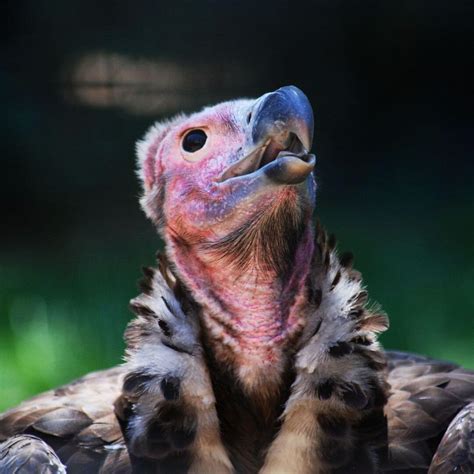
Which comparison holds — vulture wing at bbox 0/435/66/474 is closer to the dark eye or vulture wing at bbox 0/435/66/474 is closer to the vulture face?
the vulture face

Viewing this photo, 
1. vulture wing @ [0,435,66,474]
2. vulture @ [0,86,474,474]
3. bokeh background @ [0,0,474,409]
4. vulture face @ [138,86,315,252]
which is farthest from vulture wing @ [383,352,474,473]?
bokeh background @ [0,0,474,409]

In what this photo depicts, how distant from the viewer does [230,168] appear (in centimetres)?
124

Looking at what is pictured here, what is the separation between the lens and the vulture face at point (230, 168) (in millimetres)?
1136

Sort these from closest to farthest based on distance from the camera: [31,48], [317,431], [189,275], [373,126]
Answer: [317,431], [189,275], [31,48], [373,126]

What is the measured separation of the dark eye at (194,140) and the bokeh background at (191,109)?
58 cm

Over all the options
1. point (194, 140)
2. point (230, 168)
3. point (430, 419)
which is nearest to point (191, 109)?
point (194, 140)

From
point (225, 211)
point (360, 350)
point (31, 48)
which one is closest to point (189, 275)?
point (225, 211)

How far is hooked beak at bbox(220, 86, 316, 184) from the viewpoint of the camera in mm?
1112

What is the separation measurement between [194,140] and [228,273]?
7.5 inches

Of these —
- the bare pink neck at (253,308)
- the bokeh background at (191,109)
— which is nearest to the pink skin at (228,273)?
the bare pink neck at (253,308)

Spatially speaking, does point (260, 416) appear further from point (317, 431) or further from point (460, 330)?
point (460, 330)

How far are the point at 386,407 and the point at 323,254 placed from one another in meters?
0.23

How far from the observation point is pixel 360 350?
1.23 meters

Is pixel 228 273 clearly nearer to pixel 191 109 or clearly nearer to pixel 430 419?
pixel 430 419
